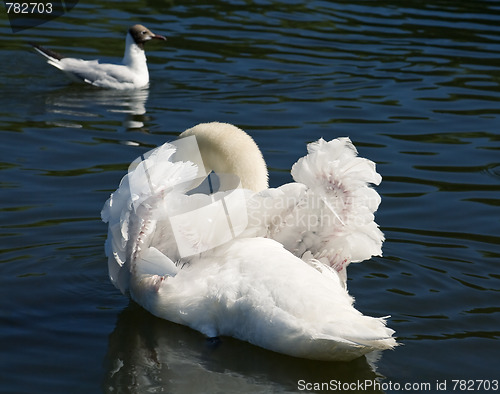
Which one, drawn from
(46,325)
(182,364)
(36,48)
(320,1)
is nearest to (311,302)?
(182,364)

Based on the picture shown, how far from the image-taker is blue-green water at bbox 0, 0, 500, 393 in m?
5.69

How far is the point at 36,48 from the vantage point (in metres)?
13.1

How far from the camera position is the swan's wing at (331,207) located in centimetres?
587

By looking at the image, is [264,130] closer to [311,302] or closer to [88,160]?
[88,160]

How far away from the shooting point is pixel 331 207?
592cm

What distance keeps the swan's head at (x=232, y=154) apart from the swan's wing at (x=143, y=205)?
0.74 metres

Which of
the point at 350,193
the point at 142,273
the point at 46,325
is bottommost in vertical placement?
the point at 46,325

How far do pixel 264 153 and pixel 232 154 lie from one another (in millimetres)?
3569

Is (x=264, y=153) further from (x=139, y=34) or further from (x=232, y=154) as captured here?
(x=139, y=34)

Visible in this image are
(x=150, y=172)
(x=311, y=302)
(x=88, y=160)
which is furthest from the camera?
(x=88, y=160)

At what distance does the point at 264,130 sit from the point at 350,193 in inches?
201
